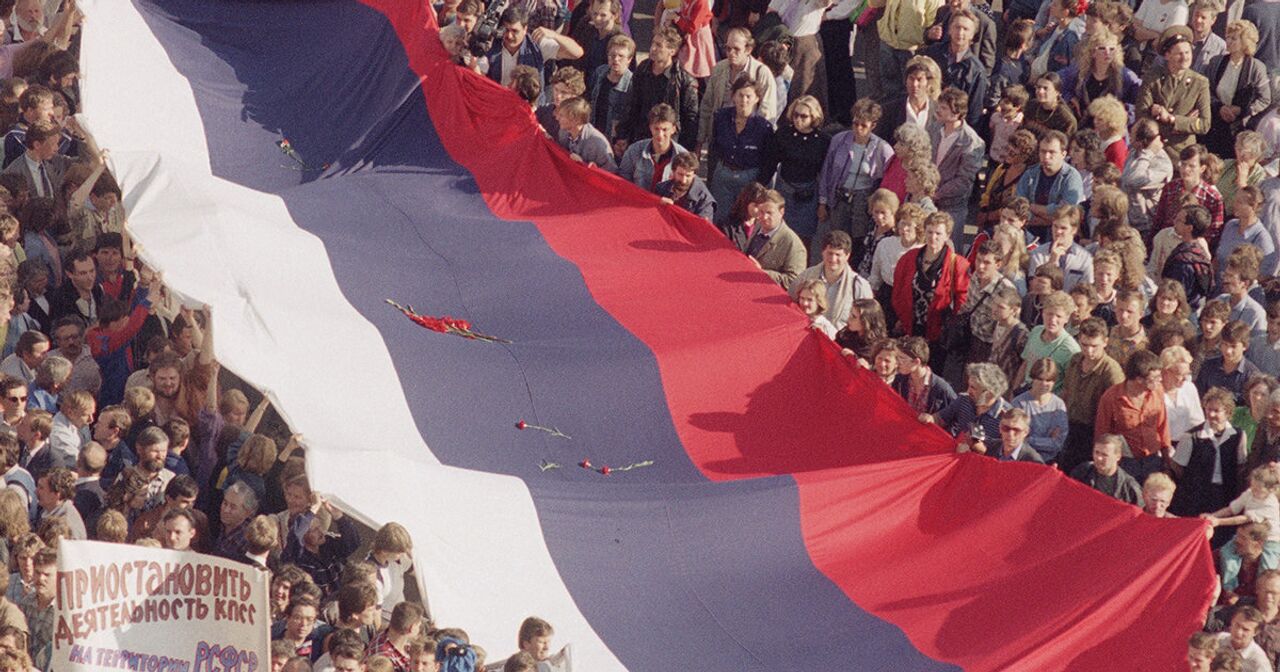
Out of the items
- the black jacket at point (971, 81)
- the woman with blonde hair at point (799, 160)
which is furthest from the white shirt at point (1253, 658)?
the black jacket at point (971, 81)

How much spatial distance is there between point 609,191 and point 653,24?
154 inches

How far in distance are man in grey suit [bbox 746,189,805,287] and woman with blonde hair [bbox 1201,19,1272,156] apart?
3351mm

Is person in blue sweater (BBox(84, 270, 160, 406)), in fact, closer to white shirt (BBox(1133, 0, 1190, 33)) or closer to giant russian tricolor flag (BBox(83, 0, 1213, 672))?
giant russian tricolor flag (BBox(83, 0, 1213, 672))

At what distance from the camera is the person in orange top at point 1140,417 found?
13.7 metres

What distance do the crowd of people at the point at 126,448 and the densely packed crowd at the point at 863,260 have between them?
0.02 meters

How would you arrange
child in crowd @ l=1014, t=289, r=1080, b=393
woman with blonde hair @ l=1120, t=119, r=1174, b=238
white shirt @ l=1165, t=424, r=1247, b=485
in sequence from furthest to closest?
woman with blonde hair @ l=1120, t=119, r=1174, b=238, child in crowd @ l=1014, t=289, r=1080, b=393, white shirt @ l=1165, t=424, r=1247, b=485

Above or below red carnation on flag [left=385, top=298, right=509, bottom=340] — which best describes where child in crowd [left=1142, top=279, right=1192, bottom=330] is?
above

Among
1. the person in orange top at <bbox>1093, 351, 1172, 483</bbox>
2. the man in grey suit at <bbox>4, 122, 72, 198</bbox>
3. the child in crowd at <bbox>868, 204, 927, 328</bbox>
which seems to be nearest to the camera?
the person in orange top at <bbox>1093, 351, 1172, 483</bbox>

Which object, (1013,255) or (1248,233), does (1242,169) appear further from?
(1013,255)

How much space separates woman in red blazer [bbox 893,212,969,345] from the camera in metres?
14.9

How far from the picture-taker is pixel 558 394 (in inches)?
547

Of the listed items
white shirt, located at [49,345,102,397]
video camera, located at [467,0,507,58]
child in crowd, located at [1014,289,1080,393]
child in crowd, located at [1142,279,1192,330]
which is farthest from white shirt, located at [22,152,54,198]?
child in crowd, located at [1142,279,1192,330]

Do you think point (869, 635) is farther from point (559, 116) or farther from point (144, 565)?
point (559, 116)

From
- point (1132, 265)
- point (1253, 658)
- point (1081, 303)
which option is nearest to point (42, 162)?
point (1081, 303)
